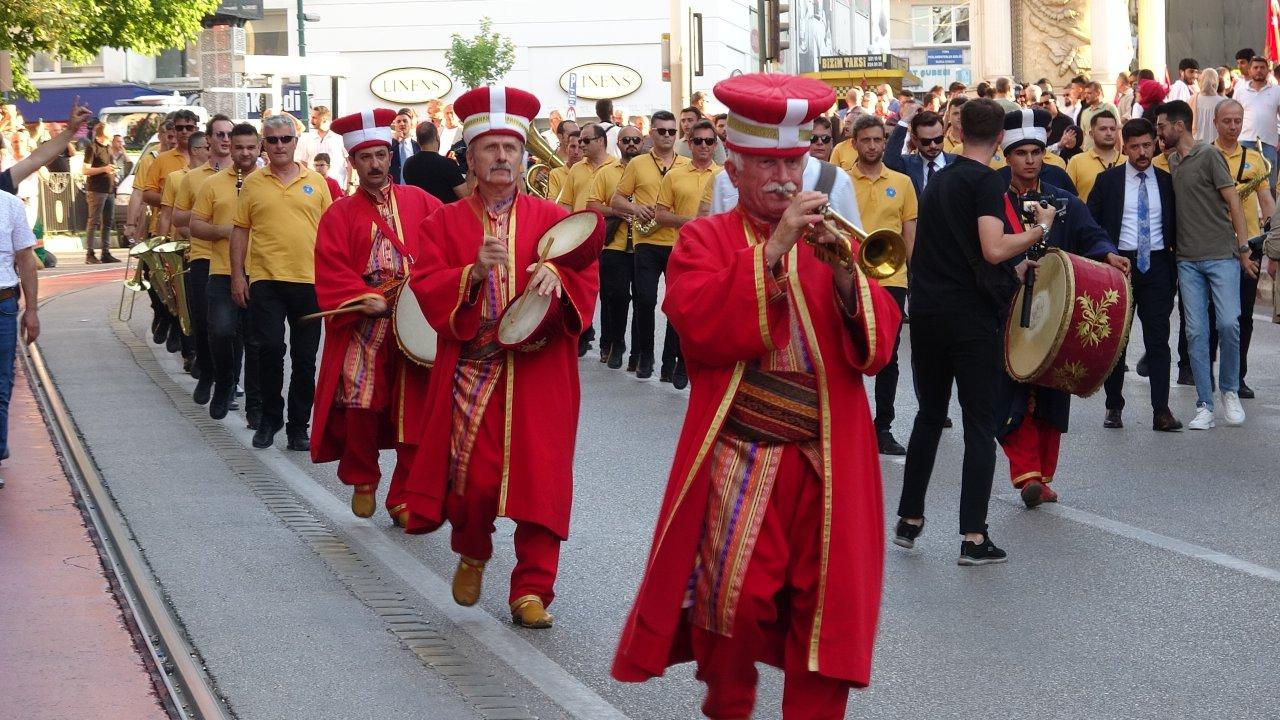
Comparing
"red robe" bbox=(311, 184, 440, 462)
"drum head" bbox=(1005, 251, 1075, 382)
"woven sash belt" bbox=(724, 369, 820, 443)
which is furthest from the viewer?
"red robe" bbox=(311, 184, 440, 462)

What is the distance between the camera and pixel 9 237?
10.2 m

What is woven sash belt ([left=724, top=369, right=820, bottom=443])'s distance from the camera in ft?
16.6

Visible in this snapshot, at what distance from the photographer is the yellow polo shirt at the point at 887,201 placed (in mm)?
12219

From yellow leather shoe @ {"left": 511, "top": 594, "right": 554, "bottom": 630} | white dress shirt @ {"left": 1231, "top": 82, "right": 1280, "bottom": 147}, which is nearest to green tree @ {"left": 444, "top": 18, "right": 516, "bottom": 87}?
white dress shirt @ {"left": 1231, "top": 82, "right": 1280, "bottom": 147}

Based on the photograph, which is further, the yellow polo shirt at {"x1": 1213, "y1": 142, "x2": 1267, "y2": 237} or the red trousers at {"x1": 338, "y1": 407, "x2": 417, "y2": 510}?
the yellow polo shirt at {"x1": 1213, "y1": 142, "x2": 1267, "y2": 237}

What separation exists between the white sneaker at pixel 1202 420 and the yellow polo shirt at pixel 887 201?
1993 millimetres

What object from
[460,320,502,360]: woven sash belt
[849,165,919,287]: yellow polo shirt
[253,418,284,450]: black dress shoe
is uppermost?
[849,165,919,287]: yellow polo shirt

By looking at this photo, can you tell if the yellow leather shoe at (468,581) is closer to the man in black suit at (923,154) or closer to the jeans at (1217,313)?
the jeans at (1217,313)

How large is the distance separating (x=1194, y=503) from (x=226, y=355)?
6668mm

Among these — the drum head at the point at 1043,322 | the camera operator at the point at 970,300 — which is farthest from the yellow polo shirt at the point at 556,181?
the camera operator at the point at 970,300

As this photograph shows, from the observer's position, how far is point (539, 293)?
6922 mm

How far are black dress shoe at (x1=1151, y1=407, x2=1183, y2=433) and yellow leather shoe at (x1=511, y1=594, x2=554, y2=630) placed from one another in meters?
5.79

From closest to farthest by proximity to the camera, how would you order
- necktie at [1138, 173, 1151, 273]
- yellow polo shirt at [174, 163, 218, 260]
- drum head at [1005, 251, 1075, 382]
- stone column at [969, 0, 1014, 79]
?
drum head at [1005, 251, 1075, 382]
necktie at [1138, 173, 1151, 273]
yellow polo shirt at [174, 163, 218, 260]
stone column at [969, 0, 1014, 79]

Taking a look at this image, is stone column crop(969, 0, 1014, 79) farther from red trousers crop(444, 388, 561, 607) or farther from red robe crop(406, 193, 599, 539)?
red trousers crop(444, 388, 561, 607)
